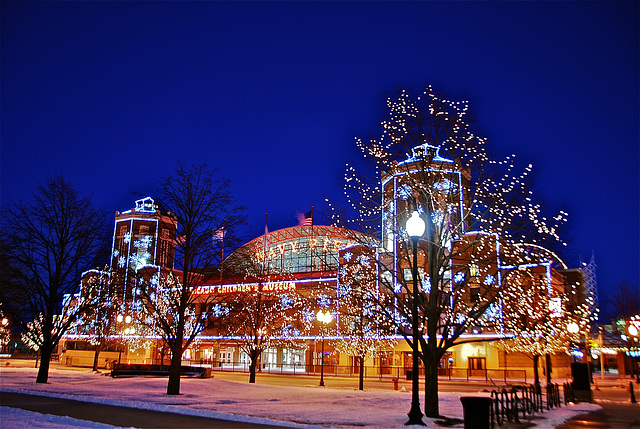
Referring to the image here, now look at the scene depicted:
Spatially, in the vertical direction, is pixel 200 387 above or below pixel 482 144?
below

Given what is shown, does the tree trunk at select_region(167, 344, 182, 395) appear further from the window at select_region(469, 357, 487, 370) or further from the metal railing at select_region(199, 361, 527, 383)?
the window at select_region(469, 357, 487, 370)

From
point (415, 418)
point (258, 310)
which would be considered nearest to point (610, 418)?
point (415, 418)

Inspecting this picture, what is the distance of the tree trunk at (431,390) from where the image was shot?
55.6ft

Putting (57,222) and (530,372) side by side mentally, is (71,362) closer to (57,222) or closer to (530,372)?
(57,222)

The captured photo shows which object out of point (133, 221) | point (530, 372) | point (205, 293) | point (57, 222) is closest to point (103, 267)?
point (57, 222)

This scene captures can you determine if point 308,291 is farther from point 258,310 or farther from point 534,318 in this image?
point 534,318

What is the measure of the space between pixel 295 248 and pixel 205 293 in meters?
17.7

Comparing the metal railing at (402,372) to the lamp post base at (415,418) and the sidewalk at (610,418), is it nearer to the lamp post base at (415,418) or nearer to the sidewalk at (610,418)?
the sidewalk at (610,418)

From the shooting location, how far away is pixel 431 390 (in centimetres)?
1733

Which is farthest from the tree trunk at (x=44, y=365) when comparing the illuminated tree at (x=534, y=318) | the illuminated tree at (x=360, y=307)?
the illuminated tree at (x=534, y=318)

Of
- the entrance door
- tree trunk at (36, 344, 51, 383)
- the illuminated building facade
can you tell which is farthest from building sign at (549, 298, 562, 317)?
tree trunk at (36, 344, 51, 383)

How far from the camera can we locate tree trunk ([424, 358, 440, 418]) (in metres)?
16.9

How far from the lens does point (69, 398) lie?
19719mm

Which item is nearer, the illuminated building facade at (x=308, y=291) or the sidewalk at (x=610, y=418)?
the sidewalk at (x=610, y=418)
